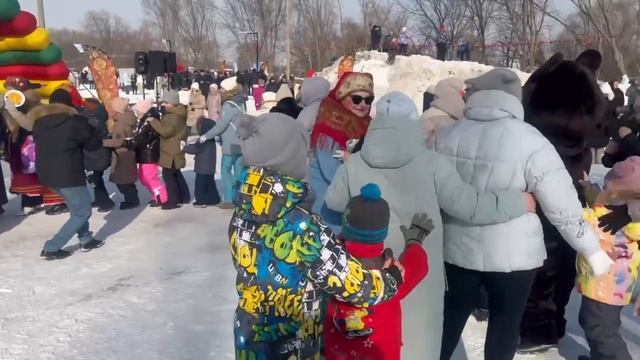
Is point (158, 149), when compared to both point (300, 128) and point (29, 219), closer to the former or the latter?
point (29, 219)

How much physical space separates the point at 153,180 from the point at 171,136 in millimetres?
716

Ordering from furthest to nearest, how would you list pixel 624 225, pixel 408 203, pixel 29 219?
1. pixel 29 219
2. pixel 624 225
3. pixel 408 203

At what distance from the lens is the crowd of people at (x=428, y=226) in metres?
2.02

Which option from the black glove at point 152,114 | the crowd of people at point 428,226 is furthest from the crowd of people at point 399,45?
the crowd of people at point 428,226

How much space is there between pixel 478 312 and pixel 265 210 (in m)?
2.70

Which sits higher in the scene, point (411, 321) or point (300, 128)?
point (300, 128)

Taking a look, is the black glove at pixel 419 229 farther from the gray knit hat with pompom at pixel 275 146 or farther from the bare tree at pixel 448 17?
the bare tree at pixel 448 17

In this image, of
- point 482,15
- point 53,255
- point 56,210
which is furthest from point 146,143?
point 482,15

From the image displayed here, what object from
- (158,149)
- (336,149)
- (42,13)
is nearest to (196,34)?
(42,13)

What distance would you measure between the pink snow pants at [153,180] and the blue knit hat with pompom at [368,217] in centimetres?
592

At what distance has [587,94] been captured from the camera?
3.14 meters

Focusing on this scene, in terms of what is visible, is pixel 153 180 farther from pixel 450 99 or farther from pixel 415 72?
pixel 415 72

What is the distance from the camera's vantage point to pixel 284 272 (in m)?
2.03

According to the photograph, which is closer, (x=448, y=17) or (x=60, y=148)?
(x=60, y=148)
